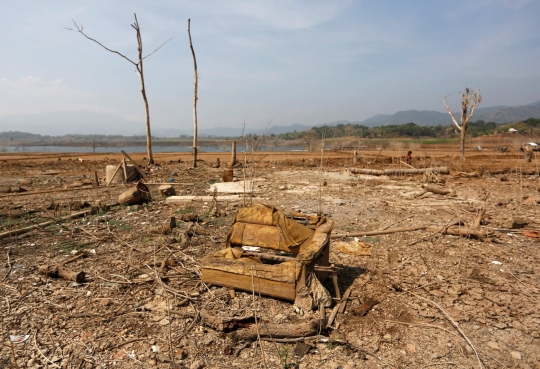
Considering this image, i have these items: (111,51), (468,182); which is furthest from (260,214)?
(111,51)

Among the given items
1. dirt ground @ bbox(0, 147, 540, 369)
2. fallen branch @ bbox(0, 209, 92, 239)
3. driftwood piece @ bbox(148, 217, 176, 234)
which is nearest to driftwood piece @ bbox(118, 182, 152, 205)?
dirt ground @ bbox(0, 147, 540, 369)

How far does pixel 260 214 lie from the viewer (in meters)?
4.05

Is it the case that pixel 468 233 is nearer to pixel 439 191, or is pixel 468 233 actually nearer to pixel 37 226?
pixel 439 191

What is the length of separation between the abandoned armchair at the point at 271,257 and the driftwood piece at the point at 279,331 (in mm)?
350

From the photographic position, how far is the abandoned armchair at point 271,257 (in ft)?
11.1

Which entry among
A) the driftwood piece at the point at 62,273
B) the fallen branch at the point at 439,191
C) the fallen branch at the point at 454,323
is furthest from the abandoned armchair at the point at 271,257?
the fallen branch at the point at 439,191

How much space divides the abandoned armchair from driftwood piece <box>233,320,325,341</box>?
0.35m

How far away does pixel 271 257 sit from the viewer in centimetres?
395

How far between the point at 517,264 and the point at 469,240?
3.01ft

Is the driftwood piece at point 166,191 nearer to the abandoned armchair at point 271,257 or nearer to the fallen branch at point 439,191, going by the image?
the abandoned armchair at point 271,257

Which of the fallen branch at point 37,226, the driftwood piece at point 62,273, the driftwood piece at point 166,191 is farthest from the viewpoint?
the driftwood piece at point 166,191

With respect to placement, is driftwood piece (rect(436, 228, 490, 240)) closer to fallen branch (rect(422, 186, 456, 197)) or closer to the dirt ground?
the dirt ground

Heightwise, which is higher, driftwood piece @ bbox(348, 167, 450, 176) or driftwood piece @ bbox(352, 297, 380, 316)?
driftwood piece @ bbox(348, 167, 450, 176)

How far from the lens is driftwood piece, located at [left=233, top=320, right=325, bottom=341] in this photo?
3.01 meters
